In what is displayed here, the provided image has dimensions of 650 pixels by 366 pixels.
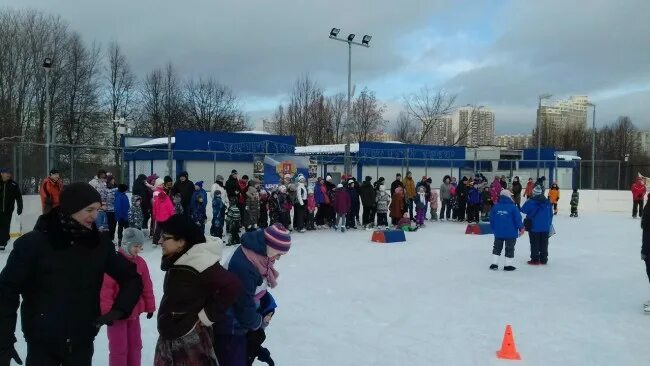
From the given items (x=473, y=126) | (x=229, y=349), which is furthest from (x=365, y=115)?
(x=229, y=349)

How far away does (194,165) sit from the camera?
20750mm

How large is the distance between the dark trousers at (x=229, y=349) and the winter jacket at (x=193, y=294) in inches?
20.3

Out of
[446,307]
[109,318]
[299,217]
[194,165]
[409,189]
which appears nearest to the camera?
[109,318]

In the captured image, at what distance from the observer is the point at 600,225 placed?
1992 cm

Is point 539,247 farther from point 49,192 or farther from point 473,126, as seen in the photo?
point 473,126

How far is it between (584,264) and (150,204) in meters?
10.0

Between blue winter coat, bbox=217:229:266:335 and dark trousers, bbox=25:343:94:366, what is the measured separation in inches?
36.4

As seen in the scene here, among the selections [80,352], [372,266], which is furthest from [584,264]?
[80,352]

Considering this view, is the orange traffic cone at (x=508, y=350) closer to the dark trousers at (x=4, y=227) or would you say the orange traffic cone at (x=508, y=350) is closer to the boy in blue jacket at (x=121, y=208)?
the boy in blue jacket at (x=121, y=208)

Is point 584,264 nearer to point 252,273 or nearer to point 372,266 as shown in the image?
point 372,266

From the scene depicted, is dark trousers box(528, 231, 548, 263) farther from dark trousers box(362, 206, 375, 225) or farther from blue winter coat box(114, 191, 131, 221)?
blue winter coat box(114, 191, 131, 221)

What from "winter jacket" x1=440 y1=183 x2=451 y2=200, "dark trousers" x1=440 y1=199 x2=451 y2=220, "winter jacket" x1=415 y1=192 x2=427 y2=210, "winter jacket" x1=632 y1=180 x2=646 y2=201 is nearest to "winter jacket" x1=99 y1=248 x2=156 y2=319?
"winter jacket" x1=415 y1=192 x2=427 y2=210

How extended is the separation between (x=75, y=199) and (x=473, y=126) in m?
75.4

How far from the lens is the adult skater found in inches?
109
